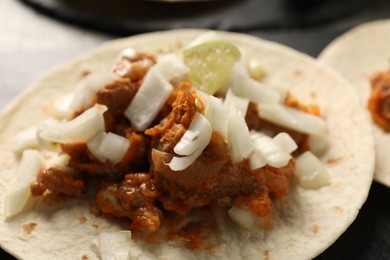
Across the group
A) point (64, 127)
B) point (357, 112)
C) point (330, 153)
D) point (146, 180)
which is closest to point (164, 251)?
point (146, 180)

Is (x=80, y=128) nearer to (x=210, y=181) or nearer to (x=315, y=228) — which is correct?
(x=210, y=181)

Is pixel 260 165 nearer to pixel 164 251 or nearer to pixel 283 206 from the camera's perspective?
pixel 283 206

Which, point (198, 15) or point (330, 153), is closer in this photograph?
point (330, 153)

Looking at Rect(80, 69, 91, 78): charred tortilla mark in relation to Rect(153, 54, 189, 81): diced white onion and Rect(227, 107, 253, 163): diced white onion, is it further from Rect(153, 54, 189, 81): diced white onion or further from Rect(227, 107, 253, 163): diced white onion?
Rect(227, 107, 253, 163): diced white onion

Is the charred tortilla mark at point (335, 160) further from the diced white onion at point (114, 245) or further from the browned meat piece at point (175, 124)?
the diced white onion at point (114, 245)

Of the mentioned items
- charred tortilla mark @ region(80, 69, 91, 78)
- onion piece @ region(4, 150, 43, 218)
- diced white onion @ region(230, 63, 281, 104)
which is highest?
diced white onion @ region(230, 63, 281, 104)

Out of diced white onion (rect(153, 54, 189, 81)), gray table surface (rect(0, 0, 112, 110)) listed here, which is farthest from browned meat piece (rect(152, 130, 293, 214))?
gray table surface (rect(0, 0, 112, 110))
